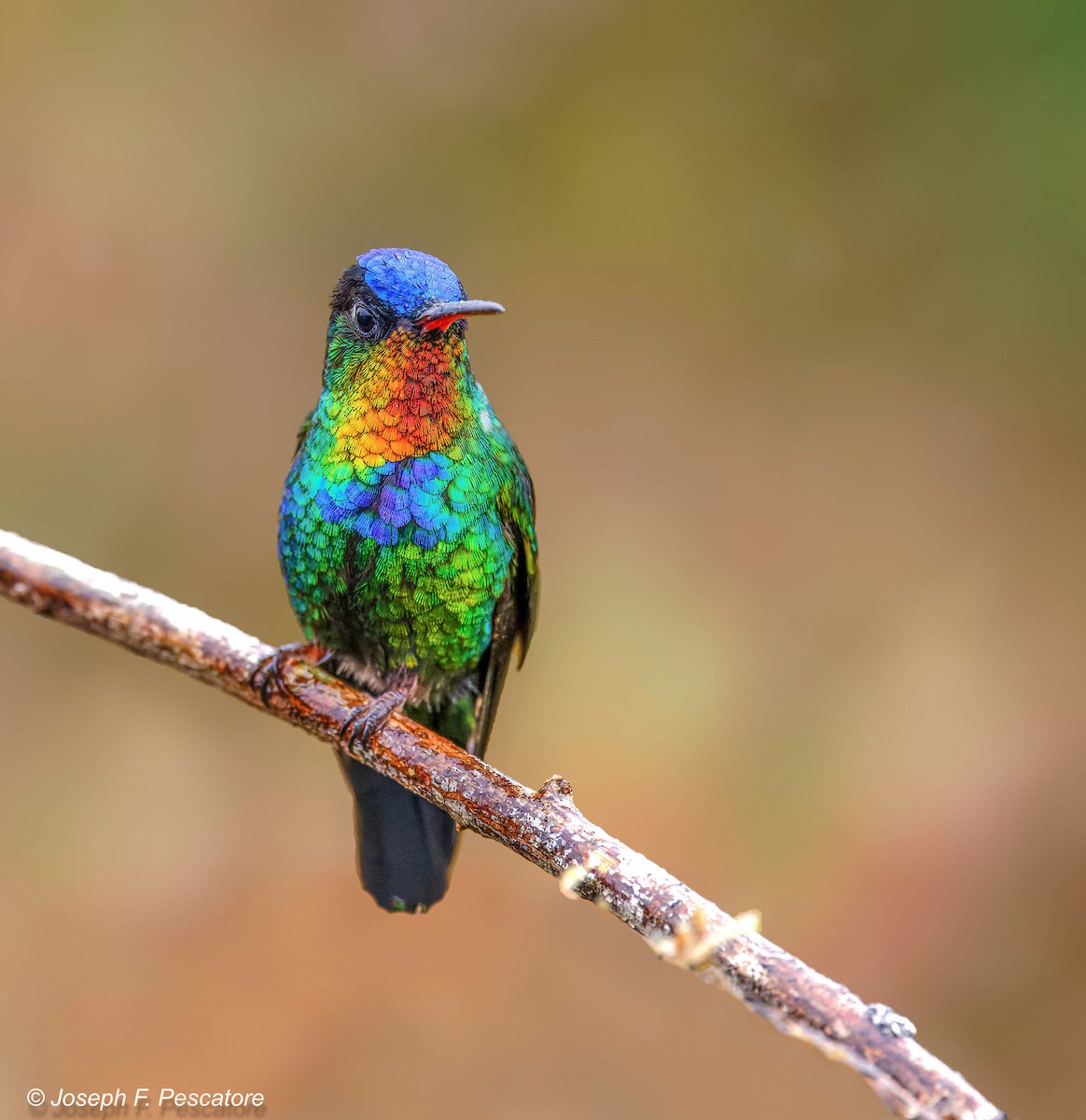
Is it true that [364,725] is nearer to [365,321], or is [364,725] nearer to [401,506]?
[401,506]

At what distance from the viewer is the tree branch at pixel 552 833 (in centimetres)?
185

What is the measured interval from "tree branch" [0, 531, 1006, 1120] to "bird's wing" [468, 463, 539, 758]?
0.48 m

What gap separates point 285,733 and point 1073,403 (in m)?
3.69

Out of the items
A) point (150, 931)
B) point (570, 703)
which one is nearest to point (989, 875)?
point (570, 703)

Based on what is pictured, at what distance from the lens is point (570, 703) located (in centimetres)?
498

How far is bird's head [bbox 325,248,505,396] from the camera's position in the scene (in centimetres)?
291

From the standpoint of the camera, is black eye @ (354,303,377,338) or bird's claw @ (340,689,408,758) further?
black eye @ (354,303,377,338)

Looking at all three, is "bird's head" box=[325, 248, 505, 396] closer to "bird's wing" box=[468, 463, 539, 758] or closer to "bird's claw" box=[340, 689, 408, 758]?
"bird's wing" box=[468, 463, 539, 758]

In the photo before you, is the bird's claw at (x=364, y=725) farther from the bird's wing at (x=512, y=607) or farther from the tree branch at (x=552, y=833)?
the bird's wing at (x=512, y=607)

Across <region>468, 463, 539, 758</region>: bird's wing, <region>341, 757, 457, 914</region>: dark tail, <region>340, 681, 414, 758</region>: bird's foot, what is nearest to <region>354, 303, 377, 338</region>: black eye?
<region>468, 463, 539, 758</region>: bird's wing

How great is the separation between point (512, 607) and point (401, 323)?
87 cm

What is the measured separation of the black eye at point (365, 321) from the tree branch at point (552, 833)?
0.83 meters

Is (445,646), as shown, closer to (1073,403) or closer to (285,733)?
(285,733)

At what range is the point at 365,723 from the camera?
2.90 m
